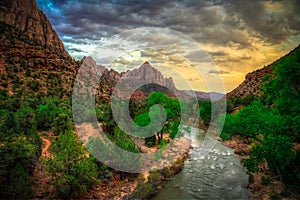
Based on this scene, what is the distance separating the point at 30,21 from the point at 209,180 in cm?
10403

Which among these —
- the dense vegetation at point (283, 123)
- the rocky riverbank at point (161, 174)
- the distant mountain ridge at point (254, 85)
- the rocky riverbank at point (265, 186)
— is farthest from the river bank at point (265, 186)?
the distant mountain ridge at point (254, 85)

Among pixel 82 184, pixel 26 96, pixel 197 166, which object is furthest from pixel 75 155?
pixel 26 96

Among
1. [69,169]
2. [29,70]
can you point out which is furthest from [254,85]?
[69,169]

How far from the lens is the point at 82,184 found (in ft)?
52.4

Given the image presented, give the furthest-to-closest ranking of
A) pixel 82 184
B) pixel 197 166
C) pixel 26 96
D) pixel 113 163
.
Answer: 1. pixel 26 96
2. pixel 197 166
3. pixel 113 163
4. pixel 82 184

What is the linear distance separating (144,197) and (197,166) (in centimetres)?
1019

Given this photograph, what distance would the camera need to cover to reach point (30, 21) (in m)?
96.1

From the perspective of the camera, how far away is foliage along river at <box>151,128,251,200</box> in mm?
17688

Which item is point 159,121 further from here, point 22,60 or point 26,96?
point 22,60

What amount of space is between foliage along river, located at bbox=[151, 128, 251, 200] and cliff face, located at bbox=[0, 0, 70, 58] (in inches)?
2654

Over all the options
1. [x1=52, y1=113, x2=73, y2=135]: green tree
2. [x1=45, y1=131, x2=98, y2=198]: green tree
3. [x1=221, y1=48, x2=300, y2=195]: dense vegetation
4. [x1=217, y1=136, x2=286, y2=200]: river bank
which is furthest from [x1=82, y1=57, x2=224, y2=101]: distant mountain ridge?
[x1=45, y1=131, x2=98, y2=198]: green tree

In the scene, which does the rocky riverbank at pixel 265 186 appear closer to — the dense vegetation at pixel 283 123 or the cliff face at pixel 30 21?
the dense vegetation at pixel 283 123

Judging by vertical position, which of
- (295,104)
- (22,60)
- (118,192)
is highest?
(22,60)

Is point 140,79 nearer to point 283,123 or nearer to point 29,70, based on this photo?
point 29,70
